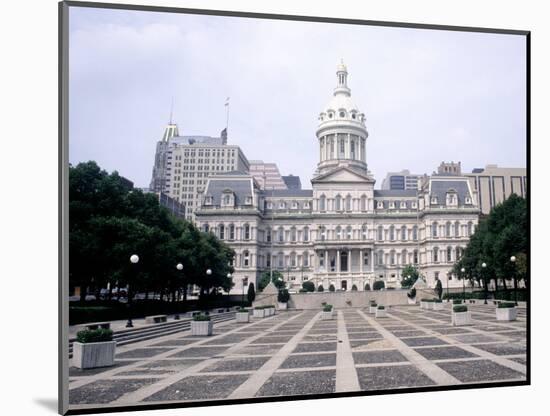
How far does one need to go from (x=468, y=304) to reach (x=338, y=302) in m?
4.61

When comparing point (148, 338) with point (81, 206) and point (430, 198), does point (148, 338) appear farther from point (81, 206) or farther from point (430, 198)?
point (430, 198)

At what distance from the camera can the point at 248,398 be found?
1072 centimetres

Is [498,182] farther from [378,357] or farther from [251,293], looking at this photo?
[251,293]

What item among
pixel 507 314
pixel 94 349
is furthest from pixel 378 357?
pixel 94 349

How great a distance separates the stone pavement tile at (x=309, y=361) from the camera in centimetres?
1173

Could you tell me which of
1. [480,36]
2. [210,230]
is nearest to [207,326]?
[210,230]

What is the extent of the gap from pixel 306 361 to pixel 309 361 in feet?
0.23

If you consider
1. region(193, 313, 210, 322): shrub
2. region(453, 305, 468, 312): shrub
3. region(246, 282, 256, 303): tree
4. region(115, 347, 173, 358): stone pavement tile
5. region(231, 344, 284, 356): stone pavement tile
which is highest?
region(246, 282, 256, 303): tree

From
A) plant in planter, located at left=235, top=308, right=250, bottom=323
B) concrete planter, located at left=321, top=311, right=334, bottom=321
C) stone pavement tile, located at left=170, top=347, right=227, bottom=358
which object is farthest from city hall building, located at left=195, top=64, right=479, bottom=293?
stone pavement tile, located at left=170, top=347, right=227, bottom=358

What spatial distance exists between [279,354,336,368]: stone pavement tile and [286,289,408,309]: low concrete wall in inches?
193

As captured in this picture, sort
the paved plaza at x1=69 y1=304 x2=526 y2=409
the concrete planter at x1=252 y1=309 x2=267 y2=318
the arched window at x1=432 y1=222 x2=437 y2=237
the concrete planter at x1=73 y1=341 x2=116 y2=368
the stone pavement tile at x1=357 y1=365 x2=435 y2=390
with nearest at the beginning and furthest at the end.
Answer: the paved plaza at x1=69 y1=304 x2=526 y2=409 < the concrete planter at x1=73 y1=341 x2=116 y2=368 < the stone pavement tile at x1=357 y1=365 x2=435 y2=390 < the concrete planter at x1=252 y1=309 x2=267 y2=318 < the arched window at x1=432 y1=222 x2=437 y2=237

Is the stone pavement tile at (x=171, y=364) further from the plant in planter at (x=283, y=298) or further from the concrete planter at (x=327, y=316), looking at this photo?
the concrete planter at (x=327, y=316)

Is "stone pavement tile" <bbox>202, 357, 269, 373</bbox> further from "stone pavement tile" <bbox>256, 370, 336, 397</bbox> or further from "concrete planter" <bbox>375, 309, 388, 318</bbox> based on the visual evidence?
"concrete planter" <bbox>375, 309, 388, 318</bbox>

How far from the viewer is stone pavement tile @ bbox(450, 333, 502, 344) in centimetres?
1329
